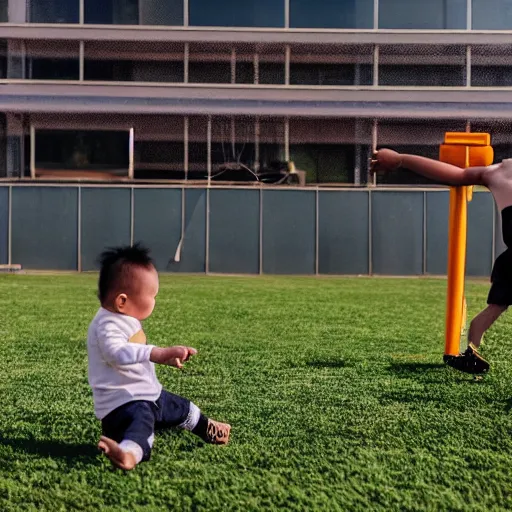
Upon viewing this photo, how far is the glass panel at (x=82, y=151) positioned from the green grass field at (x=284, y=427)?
1315 centimetres

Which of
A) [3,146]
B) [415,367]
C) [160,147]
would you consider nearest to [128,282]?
[415,367]

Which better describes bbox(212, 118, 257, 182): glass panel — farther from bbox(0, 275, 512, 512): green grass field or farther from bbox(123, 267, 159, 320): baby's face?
bbox(123, 267, 159, 320): baby's face

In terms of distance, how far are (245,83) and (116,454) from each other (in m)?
18.1

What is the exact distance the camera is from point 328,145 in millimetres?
20266

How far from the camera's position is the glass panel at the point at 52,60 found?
1998 cm

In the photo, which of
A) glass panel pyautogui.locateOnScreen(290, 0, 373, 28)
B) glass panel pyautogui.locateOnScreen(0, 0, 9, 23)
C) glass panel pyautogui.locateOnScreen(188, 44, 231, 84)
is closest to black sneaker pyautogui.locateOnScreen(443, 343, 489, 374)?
glass panel pyautogui.locateOnScreen(188, 44, 231, 84)

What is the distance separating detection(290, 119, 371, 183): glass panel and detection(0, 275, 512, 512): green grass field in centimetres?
1302

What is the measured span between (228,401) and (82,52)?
56.9 ft

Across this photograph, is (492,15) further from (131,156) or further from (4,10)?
(4,10)

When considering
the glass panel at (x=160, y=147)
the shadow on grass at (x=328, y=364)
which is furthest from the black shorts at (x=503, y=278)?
the glass panel at (x=160, y=147)

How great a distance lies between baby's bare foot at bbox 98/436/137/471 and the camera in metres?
2.57

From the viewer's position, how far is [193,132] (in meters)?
20.2

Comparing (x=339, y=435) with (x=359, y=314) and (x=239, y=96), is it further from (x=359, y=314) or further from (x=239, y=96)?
(x=239, y=96)

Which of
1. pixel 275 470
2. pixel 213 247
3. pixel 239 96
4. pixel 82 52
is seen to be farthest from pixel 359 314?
pixel 82 52
